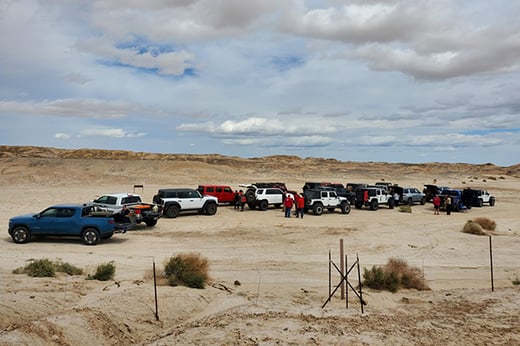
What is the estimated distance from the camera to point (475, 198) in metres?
35.9

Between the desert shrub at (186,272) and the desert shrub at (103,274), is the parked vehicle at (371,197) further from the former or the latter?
the desert shrub at (103,274)

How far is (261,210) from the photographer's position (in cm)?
3081

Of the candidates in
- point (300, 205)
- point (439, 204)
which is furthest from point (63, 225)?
point (439, 204)

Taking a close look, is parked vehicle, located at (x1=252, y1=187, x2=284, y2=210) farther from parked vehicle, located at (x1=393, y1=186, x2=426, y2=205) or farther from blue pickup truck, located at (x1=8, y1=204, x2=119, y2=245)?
blue pickup truck, located at (x1=8, y1=204, x2=119, y2=245)

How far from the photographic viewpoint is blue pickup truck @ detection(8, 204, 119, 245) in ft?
56.6

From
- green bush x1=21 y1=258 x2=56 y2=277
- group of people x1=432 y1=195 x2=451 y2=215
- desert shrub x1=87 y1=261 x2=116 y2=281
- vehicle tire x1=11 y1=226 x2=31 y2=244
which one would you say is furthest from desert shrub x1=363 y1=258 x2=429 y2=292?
group of people x1=432 y1=195 x2=451 y2=215

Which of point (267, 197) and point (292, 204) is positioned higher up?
point (267, 197)

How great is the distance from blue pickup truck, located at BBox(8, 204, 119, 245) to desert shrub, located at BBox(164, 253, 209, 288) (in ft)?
18.7

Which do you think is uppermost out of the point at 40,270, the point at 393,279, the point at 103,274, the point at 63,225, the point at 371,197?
the point at 371,197

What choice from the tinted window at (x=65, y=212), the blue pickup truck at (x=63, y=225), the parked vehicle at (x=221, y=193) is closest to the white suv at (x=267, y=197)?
the parked vehicle at (x=221, y=193)

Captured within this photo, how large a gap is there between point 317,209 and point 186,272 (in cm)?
A: 1720

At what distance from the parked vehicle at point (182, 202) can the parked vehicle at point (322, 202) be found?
19.7 feet

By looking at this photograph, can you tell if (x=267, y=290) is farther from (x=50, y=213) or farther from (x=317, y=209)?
(x=317, y=209)

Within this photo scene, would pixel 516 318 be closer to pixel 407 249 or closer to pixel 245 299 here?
pixel 245 299
